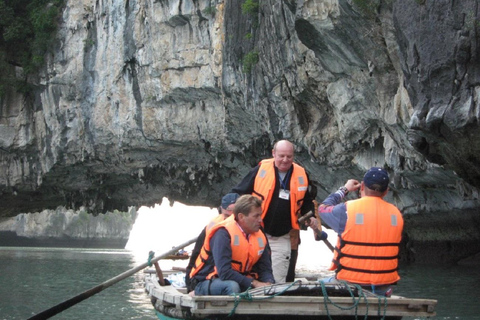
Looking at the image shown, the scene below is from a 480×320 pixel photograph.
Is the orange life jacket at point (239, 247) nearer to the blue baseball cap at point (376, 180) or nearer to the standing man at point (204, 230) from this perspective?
the standing man at point (204, 230)

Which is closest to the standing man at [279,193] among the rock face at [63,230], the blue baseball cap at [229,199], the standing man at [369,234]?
the blue baseball cap at [229,199]

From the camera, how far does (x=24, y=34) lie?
3030 cm

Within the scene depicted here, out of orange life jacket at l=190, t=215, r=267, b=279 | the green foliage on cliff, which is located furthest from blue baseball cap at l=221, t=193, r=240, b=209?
the green foliage on cliff

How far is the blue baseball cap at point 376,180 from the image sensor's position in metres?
6.57

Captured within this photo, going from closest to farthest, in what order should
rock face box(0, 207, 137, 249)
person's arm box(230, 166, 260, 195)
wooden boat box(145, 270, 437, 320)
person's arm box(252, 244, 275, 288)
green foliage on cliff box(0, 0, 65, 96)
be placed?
1. wooden boat box(145, 270, 437, 320)
2. person's arm box(252, 244, 275, 288)
3. person's arm box(230, 166, 260, 195)
4. green foliage on cliff box(0, 0, 65, 96)
5. rock face box(0, 207, 137, 249)

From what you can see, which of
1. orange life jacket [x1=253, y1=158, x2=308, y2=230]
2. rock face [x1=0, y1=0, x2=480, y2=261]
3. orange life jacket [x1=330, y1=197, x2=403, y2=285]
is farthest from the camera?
rock face [x1=0, y1=0, x2=480, y2=261]

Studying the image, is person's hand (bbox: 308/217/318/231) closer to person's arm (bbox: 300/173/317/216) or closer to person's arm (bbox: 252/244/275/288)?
person's arm (bbox: 300/173/317/216)

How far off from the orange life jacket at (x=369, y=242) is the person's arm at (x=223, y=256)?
106cm

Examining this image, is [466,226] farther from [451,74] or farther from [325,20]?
[451,74]

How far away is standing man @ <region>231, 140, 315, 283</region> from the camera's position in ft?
27.0

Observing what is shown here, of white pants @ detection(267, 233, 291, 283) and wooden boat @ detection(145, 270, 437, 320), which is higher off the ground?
white pants @ detection(267, 233, 291, 283)

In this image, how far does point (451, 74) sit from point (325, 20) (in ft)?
16.7

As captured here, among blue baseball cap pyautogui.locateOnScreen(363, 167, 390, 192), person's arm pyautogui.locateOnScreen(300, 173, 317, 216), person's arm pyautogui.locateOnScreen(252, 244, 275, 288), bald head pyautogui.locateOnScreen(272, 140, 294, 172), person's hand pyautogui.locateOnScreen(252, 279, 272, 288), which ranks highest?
bald head pyautogui.locateOnScreen(272, 140, 294, 172)

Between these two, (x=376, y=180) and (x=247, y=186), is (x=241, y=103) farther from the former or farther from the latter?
(x=376, y=180)
